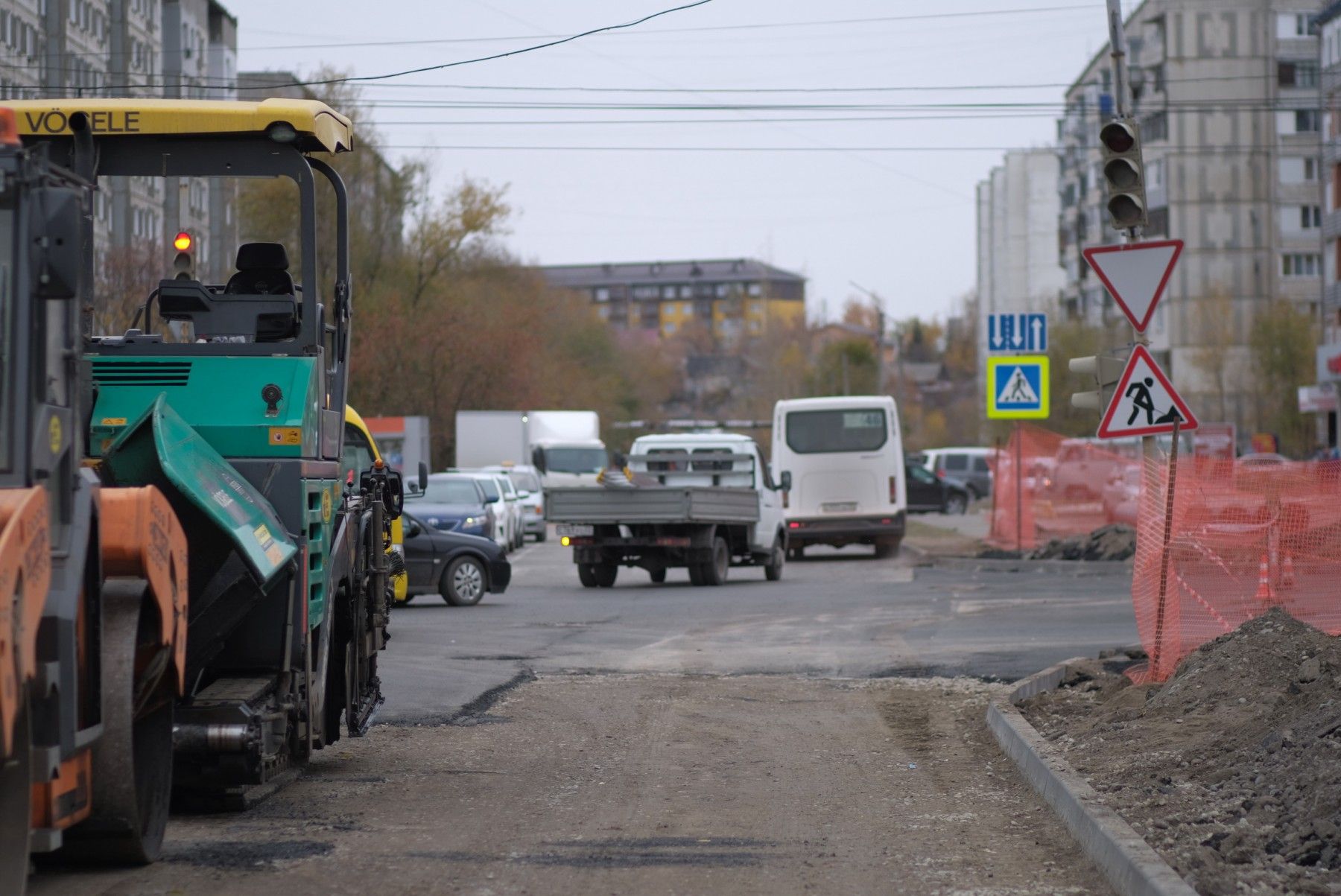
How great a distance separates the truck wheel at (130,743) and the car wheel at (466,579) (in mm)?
15854

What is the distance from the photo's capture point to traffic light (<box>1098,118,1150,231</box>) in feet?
39.2

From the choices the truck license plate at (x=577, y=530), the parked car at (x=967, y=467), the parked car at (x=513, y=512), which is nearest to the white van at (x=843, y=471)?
the parked car at (x=513, y=512)

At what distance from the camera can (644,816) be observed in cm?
827

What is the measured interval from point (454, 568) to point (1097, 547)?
38.1ft

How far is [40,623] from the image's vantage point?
5410 millimetres

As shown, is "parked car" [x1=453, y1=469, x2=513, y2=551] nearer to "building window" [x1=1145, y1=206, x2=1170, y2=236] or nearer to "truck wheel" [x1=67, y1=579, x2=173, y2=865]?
"truck wheel" [x1=67, y1=579, x2=173, y2=865]

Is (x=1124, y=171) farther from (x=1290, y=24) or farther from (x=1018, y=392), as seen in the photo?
(x=1290, y=24)

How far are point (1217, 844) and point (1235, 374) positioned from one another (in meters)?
75.5

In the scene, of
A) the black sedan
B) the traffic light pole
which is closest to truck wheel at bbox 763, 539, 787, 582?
the black sedan

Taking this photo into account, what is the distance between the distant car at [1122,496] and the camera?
32719mm

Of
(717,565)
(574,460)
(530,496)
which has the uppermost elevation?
(574,460)

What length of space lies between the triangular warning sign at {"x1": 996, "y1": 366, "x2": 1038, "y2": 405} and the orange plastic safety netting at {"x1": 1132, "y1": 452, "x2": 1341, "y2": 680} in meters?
9.11

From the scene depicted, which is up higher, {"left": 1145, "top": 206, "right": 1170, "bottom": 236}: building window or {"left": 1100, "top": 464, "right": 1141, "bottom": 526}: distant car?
{"left": 1145, "top": 206, "right": 1170, "bottom": 236}: building window

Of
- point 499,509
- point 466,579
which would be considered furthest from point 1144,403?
point 499,509
